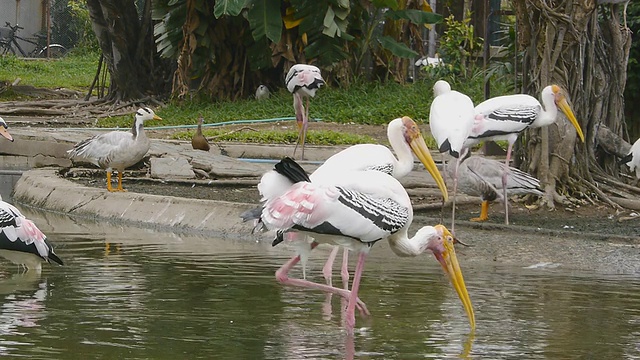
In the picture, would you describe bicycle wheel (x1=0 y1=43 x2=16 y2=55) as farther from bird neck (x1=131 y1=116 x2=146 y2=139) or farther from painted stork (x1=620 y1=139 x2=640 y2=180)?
painted stork (x1=620 y1=139 x2=640 y2=180)

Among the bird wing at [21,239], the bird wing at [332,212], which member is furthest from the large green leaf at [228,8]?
the bird wing at [332,212]

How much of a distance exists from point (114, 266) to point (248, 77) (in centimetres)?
1468

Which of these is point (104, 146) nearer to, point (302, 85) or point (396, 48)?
point (302, 85)

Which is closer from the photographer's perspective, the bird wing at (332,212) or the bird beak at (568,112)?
the bird wing at (332,212)

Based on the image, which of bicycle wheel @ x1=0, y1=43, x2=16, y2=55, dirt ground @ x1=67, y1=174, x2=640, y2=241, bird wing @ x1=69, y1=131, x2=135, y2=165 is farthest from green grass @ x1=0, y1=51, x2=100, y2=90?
dirt ground @ x1=67, y1=174, x2=640, y2=241

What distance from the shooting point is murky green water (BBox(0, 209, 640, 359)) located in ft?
18.8

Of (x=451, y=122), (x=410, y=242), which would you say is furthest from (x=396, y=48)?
(x=410, y=242)

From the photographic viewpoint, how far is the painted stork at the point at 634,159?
39.0 ft

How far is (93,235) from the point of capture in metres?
10.3

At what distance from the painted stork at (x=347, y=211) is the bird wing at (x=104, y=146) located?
6758 mm

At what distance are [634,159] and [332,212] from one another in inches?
256

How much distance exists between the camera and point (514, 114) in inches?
429

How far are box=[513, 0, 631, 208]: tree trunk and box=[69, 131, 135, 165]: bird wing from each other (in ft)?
14.3

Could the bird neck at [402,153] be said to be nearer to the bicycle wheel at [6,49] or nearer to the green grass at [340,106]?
the green grass at [340,106]
